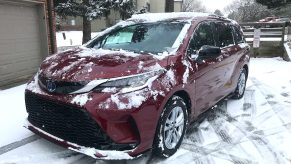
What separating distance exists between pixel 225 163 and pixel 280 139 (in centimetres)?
128

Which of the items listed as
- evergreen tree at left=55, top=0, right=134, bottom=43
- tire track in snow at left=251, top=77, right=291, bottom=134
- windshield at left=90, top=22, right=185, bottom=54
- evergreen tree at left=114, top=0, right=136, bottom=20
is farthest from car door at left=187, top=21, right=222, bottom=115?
evergreen tree at left=114, top=0, right=136, bottom=20

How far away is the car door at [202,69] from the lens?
4416mm

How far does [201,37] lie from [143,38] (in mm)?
853

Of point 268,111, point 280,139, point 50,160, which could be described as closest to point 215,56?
point 280,139

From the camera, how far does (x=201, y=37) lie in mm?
4812

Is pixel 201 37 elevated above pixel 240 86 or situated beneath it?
elevated above

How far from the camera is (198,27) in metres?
4.76

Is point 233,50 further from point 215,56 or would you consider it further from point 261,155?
point 261,155

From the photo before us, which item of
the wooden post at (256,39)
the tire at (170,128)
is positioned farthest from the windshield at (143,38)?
the wooden post at (256,39)

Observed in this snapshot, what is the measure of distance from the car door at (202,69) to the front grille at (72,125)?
153 cm

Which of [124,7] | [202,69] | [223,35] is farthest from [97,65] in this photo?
[124,7]

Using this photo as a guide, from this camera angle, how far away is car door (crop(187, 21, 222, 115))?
14.5 ft

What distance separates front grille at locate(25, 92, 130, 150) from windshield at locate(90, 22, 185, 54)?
53.1 inches

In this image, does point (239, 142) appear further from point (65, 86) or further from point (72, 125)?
point (65, 86)
